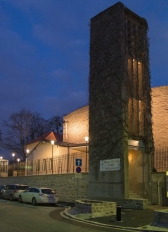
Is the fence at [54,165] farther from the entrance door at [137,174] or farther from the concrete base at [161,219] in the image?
the concrete base at [161,219]

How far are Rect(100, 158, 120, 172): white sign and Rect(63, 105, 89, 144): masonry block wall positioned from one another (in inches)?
483

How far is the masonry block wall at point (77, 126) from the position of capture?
3566 centimetres

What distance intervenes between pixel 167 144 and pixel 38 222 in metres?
16.6

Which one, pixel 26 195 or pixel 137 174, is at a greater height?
pixel 137 174

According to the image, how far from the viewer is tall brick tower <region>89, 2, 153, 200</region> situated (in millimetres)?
22250

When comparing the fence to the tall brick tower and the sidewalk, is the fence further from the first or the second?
the sidewalk

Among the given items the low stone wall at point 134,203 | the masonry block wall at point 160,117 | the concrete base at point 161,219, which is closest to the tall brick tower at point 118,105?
the low stone wall at point 134,203

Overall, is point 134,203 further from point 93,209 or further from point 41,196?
point 41,196

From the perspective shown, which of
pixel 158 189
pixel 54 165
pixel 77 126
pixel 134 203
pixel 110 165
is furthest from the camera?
pixel 77 126

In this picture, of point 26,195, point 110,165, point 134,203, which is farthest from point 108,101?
point 26,195

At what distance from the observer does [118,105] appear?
74.3 ft

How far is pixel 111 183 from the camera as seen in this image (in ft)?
72.4

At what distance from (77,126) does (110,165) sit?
14.9 meters

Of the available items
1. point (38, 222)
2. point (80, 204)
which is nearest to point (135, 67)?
point (80, 204)
